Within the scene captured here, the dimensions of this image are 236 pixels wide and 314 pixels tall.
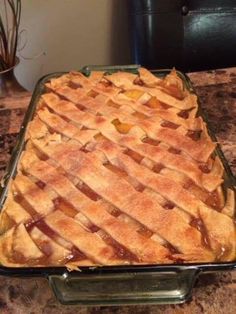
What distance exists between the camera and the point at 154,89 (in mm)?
1090

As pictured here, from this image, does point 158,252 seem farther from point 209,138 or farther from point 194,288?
point 209,138

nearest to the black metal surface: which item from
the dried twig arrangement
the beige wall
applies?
the beige wall

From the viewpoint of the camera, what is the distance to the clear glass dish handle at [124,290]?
0.70 meters

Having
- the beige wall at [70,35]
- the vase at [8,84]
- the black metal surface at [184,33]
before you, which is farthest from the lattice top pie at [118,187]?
the beige wall at [70,35]

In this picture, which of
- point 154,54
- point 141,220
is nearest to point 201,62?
point 154,54

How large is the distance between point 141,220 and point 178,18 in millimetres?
1005

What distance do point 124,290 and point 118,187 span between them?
0.19m

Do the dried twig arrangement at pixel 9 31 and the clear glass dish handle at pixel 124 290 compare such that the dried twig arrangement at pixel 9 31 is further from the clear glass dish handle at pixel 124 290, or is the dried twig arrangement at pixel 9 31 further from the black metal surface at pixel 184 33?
the clear glass dish handle at pixel 124 290

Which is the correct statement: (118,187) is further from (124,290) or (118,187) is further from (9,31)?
(9,31)

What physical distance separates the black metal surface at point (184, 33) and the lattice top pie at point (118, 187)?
51 centimetres

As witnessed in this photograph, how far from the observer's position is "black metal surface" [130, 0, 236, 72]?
1.50 meters

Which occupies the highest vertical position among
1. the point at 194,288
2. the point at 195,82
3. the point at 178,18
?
the point at 178,18

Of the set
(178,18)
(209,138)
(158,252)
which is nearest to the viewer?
(158,252)

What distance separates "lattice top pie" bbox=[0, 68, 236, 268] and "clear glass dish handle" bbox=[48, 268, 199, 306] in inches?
1.5
